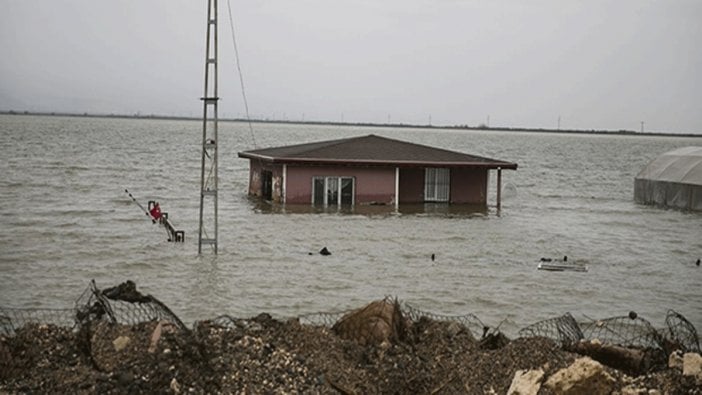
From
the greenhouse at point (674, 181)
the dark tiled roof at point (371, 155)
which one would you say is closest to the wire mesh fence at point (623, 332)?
the dark tiled roof at point (371, 155)

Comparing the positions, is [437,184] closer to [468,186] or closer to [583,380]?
[468,186]

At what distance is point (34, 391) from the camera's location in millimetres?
8945

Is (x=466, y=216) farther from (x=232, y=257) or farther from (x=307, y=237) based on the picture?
(x=232, y=257)

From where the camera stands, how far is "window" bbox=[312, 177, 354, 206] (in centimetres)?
3130

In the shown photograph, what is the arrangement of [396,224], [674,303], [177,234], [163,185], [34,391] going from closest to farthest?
1. [34,391]
2. [674,303]
3. [177,234]
4. [396,224]
5. [163,185]

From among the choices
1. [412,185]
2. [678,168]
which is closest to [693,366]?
[412,185]

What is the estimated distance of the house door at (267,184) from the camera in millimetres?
33737

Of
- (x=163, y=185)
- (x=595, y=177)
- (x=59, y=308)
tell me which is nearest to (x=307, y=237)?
(x=59, y=308)

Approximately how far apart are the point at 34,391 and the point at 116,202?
2588 centimetres

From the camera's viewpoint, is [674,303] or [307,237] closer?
[674,303]

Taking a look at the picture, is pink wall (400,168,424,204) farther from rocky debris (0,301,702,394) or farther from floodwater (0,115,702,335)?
rocky debris (0,301,702,394)

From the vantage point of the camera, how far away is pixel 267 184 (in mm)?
34281

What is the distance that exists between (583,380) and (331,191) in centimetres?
2245

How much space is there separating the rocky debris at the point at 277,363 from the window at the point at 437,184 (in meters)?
22.3
